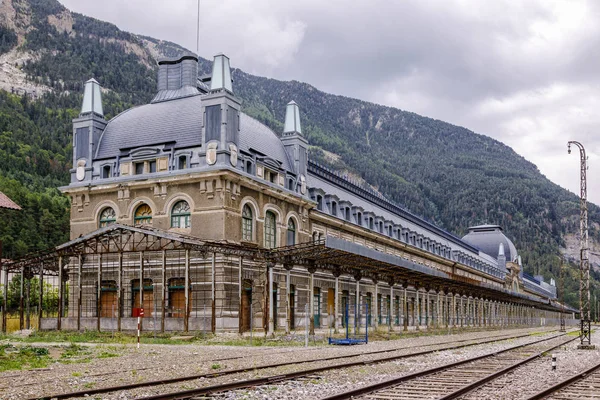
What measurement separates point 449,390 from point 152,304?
28.1 m

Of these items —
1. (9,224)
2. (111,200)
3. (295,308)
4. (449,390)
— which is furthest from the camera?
(9,224)

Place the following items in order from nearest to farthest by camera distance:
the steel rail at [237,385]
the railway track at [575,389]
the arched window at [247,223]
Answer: the steel rail at [237,385] < the railway track at [575,389] < the arched window at [247,223]

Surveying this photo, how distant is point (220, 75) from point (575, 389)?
99.9ft

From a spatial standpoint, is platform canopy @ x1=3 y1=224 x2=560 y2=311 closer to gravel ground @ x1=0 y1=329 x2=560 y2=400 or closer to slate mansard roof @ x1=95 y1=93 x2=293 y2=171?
slate mansard roof @ x1=95 y1=93 x2=293 y2=171

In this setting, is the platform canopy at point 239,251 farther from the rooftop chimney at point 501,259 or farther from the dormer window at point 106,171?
the rooftop chimney at point 501,259

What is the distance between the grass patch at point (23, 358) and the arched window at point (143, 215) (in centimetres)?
1682

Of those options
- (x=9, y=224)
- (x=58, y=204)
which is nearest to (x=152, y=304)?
(x=9, y=224)

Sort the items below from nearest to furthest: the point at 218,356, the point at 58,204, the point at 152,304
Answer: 1. the point at 218,356
2. the point at 152,304
3. the point at 58,204

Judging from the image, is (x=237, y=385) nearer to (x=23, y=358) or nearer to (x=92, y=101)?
(x=23, y=358)

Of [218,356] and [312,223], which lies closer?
[218,356]

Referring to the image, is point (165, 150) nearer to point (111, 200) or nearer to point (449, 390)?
point (111, 200)

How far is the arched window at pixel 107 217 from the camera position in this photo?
142ft

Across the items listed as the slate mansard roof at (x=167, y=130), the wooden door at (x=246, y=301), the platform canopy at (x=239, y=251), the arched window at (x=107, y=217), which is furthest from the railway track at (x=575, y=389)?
the arched window at (x=107, y=217)

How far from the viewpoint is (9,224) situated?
88188 mm
